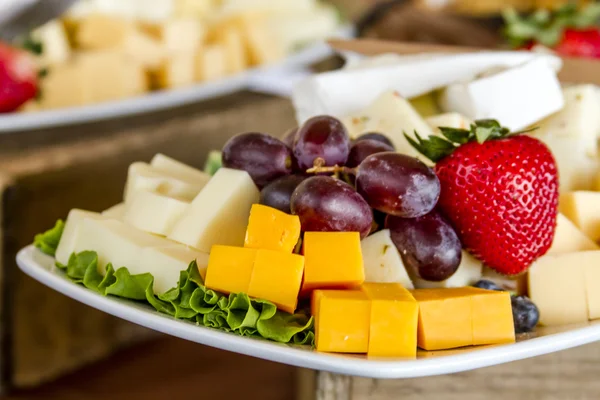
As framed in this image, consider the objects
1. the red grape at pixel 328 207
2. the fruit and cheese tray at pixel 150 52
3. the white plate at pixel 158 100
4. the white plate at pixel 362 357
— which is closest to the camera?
the white plate at pixel 362 357

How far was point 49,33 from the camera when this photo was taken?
1.66 meters

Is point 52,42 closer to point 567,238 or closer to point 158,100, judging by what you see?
point 158,100

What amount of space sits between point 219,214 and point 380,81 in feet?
1.14

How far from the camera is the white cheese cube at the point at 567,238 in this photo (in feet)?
2.39

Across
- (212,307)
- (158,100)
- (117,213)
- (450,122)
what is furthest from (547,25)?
(212,307)

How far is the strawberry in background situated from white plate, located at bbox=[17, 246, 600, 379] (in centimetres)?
113

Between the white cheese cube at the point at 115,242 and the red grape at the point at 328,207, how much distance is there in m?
0.15

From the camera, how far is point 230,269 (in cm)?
56

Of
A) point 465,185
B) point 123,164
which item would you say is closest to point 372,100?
point 465,185

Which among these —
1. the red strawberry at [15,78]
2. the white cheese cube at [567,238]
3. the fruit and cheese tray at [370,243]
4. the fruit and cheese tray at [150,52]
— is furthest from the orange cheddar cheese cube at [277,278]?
the red strawberry at [15,78]

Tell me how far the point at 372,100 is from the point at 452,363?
45cm

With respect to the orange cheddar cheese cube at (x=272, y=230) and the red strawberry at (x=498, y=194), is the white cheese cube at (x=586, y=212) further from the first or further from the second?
the orange cheddar cheese cube at (x=272, y=230)

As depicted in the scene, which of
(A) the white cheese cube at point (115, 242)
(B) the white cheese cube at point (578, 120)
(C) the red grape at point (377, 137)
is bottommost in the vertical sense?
(B) the white cheese cube at point (578, 120)

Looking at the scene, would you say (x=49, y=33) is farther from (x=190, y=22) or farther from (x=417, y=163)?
(x=417, y=163)
